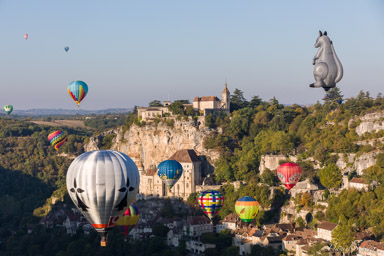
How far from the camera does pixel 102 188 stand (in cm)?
3188

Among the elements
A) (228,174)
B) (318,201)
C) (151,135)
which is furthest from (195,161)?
(318,201)

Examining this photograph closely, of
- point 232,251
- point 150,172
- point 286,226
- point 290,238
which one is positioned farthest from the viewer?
point 150,172

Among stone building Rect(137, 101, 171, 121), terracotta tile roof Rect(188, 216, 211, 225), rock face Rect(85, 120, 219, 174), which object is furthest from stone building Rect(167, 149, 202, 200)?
stone building Rect(137, 101, 171, 121)

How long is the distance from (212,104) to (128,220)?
1452 cm

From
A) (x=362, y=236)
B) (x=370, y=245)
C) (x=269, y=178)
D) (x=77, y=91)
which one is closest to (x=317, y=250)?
(x=362, y=236)

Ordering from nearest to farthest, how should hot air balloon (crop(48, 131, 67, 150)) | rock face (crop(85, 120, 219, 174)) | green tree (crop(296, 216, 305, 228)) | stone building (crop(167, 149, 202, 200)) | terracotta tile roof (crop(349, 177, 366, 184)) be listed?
terracotta tile roof (crop(349, 177, 366, 184)) < green tree (crop(296, 216, 305, 228)) < stone building (crop(167, 149, 202, 200)) < rock face (crop(85, 120, 219, 174)) < hot air balloon (crop(48, 131, 67, 150))

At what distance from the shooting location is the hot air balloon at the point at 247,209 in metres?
43.1

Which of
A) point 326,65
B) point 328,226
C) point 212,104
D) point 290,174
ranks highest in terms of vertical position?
point 326,65

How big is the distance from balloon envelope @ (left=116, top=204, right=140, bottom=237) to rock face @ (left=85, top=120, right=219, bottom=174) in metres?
8.75

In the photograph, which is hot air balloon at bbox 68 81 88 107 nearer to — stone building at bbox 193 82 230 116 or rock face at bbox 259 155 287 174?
stone building at bbox 193 82 230 116

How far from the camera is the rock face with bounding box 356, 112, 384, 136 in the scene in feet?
151

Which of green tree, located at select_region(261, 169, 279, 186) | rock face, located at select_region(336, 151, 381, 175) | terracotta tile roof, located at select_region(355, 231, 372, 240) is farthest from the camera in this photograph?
green tree, located at select_region(261, 169, 279, 186)

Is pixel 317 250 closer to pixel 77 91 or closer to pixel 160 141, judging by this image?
pixel 77 91

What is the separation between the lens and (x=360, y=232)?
38.2 meters
